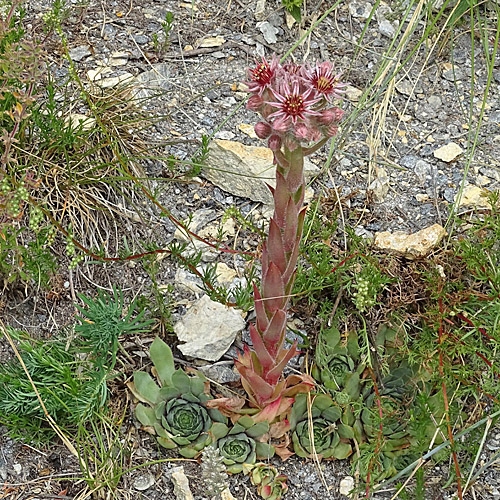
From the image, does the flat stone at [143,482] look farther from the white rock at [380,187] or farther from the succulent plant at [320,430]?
the white rock at [380,187]

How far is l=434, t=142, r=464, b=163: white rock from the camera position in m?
3.16

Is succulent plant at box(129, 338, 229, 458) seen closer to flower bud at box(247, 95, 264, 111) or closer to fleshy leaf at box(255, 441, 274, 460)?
fleshy leaf at box(255, 441, 274, 460)

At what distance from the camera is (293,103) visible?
1.75 m

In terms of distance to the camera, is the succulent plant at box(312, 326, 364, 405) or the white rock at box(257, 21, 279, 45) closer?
the succulent plant at box(312, 326, 364, 405)

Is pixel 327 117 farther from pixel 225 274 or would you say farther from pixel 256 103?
pixel 225 274

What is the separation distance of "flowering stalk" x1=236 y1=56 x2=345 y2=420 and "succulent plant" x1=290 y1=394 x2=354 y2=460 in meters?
0.30

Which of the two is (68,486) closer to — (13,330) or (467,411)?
(13,330)

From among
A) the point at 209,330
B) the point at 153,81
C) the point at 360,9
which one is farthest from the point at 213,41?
the point at 209,330

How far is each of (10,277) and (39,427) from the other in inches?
22.1

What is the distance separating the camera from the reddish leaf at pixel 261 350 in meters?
2.19

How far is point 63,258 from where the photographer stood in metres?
2.73

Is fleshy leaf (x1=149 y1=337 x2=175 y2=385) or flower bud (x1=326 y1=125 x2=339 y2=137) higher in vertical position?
flower bud (x1=326 y1=125 x2=339 y2=137)

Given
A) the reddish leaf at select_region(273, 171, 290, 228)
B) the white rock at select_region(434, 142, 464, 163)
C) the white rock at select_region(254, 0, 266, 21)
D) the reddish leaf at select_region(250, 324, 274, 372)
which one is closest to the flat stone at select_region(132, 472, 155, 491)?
the reddish leaf at select_region(250, 324, 274, 372)

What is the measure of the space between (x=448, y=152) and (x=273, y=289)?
1.57 m
